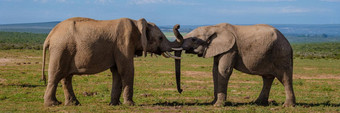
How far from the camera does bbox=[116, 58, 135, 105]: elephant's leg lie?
39.2 feet

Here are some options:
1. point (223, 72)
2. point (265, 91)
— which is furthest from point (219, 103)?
point (265, 91)

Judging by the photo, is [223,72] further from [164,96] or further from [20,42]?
[20,42]

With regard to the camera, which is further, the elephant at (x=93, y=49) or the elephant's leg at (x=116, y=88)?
the elephant's leg at (x=116, y=88)

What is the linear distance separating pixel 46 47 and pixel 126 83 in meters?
2.08

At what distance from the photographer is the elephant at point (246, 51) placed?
12.3 metres

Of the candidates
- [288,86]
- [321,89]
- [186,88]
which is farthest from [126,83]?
[321,89]

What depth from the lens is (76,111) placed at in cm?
1119

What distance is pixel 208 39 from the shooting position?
41.7 feet

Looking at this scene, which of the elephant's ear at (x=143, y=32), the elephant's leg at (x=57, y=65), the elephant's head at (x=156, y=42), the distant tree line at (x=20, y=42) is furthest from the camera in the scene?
the distant tree line at (x=20, y=42)

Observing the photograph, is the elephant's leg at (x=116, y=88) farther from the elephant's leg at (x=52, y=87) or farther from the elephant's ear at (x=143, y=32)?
the elephant's leg at (x=52, y=87)

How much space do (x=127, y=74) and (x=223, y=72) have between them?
2.35 meters

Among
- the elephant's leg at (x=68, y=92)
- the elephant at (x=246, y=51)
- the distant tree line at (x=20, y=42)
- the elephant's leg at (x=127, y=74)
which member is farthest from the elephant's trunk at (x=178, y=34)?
the distant tree line at (x=20, y=42)

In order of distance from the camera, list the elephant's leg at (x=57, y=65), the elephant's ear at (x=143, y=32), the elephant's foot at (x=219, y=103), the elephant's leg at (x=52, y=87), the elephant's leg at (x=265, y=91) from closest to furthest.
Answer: the elephant's leg at (x=57, y=65) < the elephant's leg at (x=52, y=87) < the elephant's ear at (x=143, y=32) < the elephant's foot at (x=219, y=103) < the elephant's leg at (x=265, y=91)

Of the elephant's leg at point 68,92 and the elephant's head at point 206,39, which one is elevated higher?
the elephant's head at point 206,39
